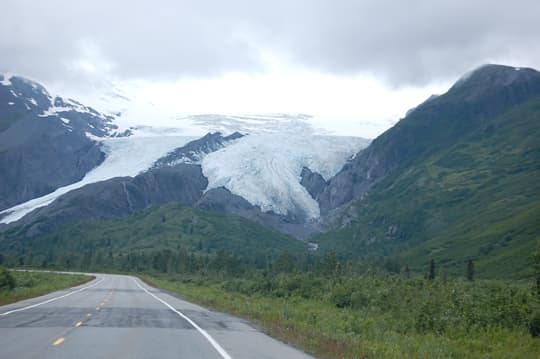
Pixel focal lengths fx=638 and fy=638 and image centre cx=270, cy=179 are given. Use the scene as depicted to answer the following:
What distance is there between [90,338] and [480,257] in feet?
505

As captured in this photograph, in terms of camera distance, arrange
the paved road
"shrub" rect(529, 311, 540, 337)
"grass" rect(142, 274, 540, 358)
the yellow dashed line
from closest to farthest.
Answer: the paved road < the yellow dashed line < "grass" rect(142, 274, 540, 358) < "shrub" rect(529, 311, 540, 337)

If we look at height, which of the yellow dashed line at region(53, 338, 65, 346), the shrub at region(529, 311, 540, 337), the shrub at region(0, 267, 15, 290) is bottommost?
the shrub at region(0, 267, 15, 290)

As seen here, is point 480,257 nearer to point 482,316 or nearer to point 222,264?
point 222,264

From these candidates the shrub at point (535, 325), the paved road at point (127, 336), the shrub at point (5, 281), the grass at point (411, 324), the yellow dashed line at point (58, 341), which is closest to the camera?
the paved road at point (127, 336)

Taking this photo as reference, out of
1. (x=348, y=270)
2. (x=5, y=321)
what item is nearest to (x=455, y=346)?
(x=5, y=321)

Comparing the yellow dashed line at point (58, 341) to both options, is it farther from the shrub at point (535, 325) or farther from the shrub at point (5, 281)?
the shrub at point (5, 281)

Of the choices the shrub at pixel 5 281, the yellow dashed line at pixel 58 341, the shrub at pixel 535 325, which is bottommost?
the shrub at pixel 5 281

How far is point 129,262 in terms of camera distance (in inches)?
6501

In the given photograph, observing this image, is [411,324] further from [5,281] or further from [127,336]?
[5,281]

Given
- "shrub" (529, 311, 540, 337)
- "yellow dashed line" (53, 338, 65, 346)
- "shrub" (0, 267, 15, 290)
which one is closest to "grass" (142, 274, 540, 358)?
"shrub" (529, 311, 540, 337)

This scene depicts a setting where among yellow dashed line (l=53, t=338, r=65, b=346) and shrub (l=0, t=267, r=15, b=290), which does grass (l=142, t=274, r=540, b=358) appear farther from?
shrub (l=0, t=267, r=15, b=290)

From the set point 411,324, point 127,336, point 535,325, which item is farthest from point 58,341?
point 535,325

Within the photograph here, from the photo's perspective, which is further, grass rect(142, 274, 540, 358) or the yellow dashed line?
grass rect(142, 274, 540, 358)

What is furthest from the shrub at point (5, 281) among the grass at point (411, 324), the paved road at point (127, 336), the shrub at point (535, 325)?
the shrub at point (535, 325)
